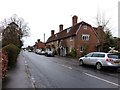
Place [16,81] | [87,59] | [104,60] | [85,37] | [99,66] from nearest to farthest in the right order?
1. [16,81]
2. [104,60]
3. [99,66]
4. [87,59]
5. [85,37]

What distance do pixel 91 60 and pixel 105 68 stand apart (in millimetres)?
1627

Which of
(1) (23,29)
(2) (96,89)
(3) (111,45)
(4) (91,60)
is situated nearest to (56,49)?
(1) (23,29)

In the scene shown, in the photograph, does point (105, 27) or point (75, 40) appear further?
point (75, 40)

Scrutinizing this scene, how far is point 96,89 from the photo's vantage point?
9.52 meters

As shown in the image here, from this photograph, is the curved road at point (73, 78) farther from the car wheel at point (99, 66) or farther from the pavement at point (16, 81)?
the car wheel at point (99, 66)

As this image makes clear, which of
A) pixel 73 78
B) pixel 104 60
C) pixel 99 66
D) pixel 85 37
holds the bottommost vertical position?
pixel 73 78

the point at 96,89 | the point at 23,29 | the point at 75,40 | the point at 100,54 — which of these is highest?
the point at 23,29

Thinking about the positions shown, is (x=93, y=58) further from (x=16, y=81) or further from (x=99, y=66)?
(x=16, y=81)

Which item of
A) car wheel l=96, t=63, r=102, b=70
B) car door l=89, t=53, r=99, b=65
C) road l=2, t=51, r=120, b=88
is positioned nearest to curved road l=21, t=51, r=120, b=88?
road l=2, t=51, r=120, b=88

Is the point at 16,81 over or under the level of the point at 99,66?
under

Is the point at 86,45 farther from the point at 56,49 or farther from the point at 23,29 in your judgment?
the point at 23,29

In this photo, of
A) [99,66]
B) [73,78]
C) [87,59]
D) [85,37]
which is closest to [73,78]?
[73,78]

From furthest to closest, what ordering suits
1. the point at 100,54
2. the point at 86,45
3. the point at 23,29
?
the point at 23,29 → the point at 86,45 → the point at 100,54

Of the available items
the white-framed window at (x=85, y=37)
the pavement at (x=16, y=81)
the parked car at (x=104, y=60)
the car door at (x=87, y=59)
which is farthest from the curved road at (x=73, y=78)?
the white-framed window at (x=85, y=37)
